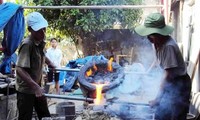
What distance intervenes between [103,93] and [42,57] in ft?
4.63

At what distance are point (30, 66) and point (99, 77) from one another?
228 cm

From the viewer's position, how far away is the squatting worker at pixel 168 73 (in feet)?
14.1

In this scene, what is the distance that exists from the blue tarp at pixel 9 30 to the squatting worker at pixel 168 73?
13.0 ft

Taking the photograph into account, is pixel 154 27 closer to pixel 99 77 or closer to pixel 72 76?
→ pixel 99 77

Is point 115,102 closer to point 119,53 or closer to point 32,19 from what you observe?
point 32,19

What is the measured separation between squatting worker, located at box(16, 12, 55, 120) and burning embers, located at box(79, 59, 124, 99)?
1.22 m

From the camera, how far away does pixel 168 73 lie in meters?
4.36

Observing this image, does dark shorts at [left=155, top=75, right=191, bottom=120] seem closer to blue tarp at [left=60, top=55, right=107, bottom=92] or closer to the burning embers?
the burning embers

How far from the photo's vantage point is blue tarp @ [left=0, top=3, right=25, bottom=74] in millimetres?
7465

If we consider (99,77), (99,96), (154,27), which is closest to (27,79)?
(99,96)

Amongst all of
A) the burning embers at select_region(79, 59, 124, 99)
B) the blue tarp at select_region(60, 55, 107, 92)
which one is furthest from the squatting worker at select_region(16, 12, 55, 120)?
the blue tarp at select_region(60, 55, 107, 92)

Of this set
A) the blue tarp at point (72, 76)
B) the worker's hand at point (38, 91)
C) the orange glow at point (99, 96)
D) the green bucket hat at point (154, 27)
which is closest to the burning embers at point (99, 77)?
the orange glow at point (99, 96)

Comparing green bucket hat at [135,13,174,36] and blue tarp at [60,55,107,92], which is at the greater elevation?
green bucket hat at [135,13,174,36]

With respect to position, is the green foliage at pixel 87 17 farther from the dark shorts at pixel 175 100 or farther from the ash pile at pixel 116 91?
the dark shorts at pixel 175 100
